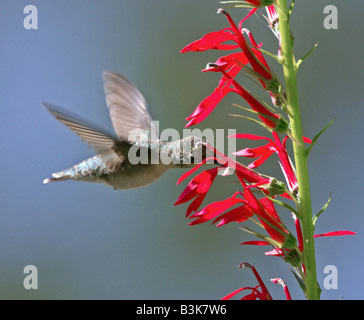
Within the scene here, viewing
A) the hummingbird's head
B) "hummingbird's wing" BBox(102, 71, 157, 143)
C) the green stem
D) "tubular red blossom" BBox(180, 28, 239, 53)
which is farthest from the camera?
"hummingbird's wing" BBox(102, 71, 157, 143)

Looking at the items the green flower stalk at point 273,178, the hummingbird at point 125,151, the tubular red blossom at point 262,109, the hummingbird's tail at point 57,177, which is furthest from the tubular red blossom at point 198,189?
the hummingbird's tail at point 57,177

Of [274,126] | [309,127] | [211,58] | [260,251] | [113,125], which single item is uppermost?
[211,58]

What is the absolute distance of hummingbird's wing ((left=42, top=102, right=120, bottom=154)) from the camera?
1104 mm

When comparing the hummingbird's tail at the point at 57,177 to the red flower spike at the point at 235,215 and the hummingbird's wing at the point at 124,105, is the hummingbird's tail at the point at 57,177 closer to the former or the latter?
the hummingbird's wing at the point at 124,105

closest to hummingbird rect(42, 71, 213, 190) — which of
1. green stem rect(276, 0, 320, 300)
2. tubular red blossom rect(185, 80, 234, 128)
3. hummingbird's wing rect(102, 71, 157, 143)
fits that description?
hummingbird's wing rect(102, 71, 157, 143)

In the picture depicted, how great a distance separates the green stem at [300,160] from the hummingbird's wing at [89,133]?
45 centimetres

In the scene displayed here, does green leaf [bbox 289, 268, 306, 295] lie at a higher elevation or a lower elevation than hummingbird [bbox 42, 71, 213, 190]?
lower

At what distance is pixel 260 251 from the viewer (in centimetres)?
214

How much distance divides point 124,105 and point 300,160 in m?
0.55

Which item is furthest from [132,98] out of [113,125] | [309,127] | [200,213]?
[309,127]

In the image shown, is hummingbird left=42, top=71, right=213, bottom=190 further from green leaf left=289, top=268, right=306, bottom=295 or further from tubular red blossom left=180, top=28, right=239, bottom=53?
green leaf left=289, top=268, right=306, bottom=295

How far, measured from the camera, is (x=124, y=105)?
1.29m
